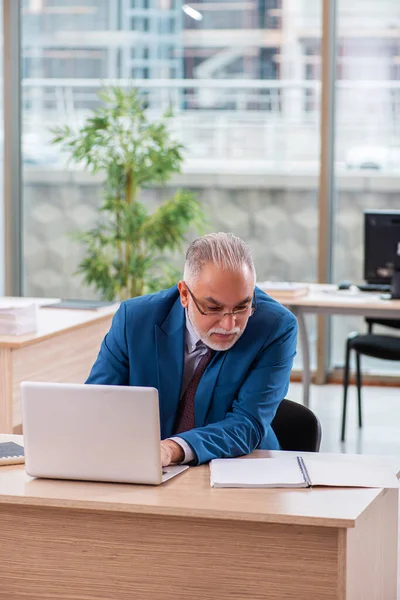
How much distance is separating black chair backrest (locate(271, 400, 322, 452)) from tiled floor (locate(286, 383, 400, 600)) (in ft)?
8.59

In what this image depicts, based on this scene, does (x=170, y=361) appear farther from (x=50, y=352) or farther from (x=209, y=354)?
(x=50, y=352)

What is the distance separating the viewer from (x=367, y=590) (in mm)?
2334

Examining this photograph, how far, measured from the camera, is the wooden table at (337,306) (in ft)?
18.1

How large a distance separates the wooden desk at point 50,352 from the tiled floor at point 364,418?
54.4 inches

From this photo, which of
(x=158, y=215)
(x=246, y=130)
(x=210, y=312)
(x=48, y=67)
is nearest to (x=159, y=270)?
(x=158, y=215)

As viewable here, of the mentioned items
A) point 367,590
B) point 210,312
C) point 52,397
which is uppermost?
point 210,312

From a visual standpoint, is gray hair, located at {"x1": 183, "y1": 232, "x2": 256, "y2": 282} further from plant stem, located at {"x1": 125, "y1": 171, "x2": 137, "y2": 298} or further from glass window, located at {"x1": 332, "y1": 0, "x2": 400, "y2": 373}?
glass window, located at {"x1": 332, "y1": 0, "x2": 400, "y2": 373}

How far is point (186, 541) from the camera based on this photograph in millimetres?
2262

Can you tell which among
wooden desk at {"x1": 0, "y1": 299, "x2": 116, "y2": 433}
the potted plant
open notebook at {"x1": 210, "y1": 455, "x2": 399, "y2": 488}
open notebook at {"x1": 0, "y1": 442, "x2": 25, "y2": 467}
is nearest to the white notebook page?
open notebook at {"x1": 210, "y1": 455, "x2": 399, "y2": 488}

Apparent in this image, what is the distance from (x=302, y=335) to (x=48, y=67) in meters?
3.13

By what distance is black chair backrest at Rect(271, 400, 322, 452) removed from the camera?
9.61 feet

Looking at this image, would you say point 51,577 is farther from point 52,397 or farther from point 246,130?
point 246,130

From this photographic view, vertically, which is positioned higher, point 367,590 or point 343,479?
point 343,479

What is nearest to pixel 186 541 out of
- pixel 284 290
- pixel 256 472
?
pixel 256 472
